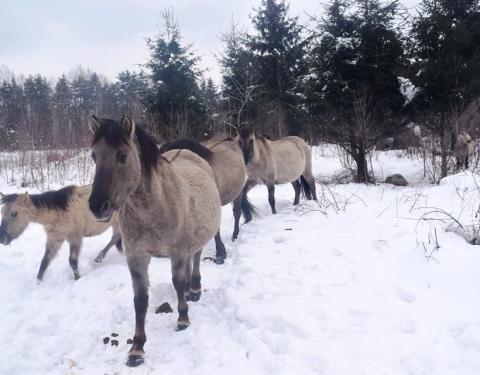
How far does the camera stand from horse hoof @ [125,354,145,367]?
9.60ft

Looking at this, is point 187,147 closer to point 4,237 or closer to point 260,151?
point 4,237

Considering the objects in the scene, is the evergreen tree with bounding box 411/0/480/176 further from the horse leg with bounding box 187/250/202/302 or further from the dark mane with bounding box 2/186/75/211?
the dark mane with bounding box 2/186/75/211

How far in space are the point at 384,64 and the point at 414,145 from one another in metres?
4.18

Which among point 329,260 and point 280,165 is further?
point 280,165

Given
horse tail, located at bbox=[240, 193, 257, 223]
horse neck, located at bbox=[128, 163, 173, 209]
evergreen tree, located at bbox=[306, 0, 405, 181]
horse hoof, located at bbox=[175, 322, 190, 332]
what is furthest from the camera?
evergreen tree, located at bbox=[306, 0, 405, 181]

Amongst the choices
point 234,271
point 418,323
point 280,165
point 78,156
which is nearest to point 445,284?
point 418,323

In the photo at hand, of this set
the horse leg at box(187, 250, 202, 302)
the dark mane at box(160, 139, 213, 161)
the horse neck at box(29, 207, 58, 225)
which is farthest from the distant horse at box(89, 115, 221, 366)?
the horse neck at box(29, 207, 58, 225)

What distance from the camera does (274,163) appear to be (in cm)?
878

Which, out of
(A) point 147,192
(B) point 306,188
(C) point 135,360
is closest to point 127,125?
(A) point 147,192

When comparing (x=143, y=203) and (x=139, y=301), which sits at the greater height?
(x=143, y=203)

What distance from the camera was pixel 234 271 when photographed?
4531 mm

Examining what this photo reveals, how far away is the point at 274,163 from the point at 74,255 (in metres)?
5.08

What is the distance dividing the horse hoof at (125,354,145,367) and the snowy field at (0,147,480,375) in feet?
0.15

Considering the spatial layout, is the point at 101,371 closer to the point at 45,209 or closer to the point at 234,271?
the point at 234,271
